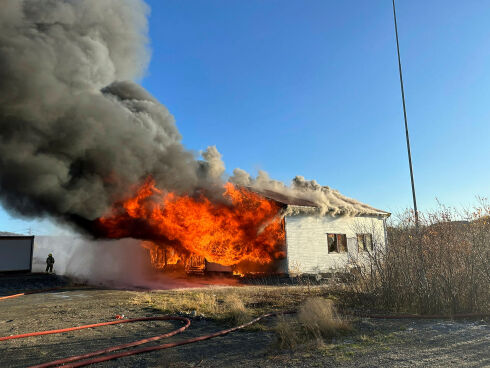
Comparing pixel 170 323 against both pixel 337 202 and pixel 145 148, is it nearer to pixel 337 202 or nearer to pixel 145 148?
pixel 145 148

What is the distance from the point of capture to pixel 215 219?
589 inches

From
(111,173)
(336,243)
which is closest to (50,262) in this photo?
(111,173)

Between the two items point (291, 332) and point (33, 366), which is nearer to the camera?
point (33, 366)

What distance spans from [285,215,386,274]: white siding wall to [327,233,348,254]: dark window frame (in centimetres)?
16

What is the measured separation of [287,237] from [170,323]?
27.8 ft

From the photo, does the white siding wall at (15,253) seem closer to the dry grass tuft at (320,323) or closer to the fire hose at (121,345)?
the fire hose at (121,345)

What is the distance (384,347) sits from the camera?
5.05m

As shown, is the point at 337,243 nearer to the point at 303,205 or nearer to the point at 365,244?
the point at 303,205

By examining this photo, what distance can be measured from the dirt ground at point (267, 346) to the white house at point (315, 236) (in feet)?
26.5

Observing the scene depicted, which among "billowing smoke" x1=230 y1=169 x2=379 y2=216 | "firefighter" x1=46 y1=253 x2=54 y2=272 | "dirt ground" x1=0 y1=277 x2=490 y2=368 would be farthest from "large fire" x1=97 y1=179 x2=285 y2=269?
"firefighter" x1=46 y1=253 x2=54 y2=272

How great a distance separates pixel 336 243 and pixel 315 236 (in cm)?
161

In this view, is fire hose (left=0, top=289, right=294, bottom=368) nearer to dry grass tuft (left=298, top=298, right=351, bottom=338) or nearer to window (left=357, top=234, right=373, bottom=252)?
dry grass tuft (left=298, top=298, right=351, bottom=338)

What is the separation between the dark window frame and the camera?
55.3 feet

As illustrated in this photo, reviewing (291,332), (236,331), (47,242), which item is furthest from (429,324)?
(47,242)
